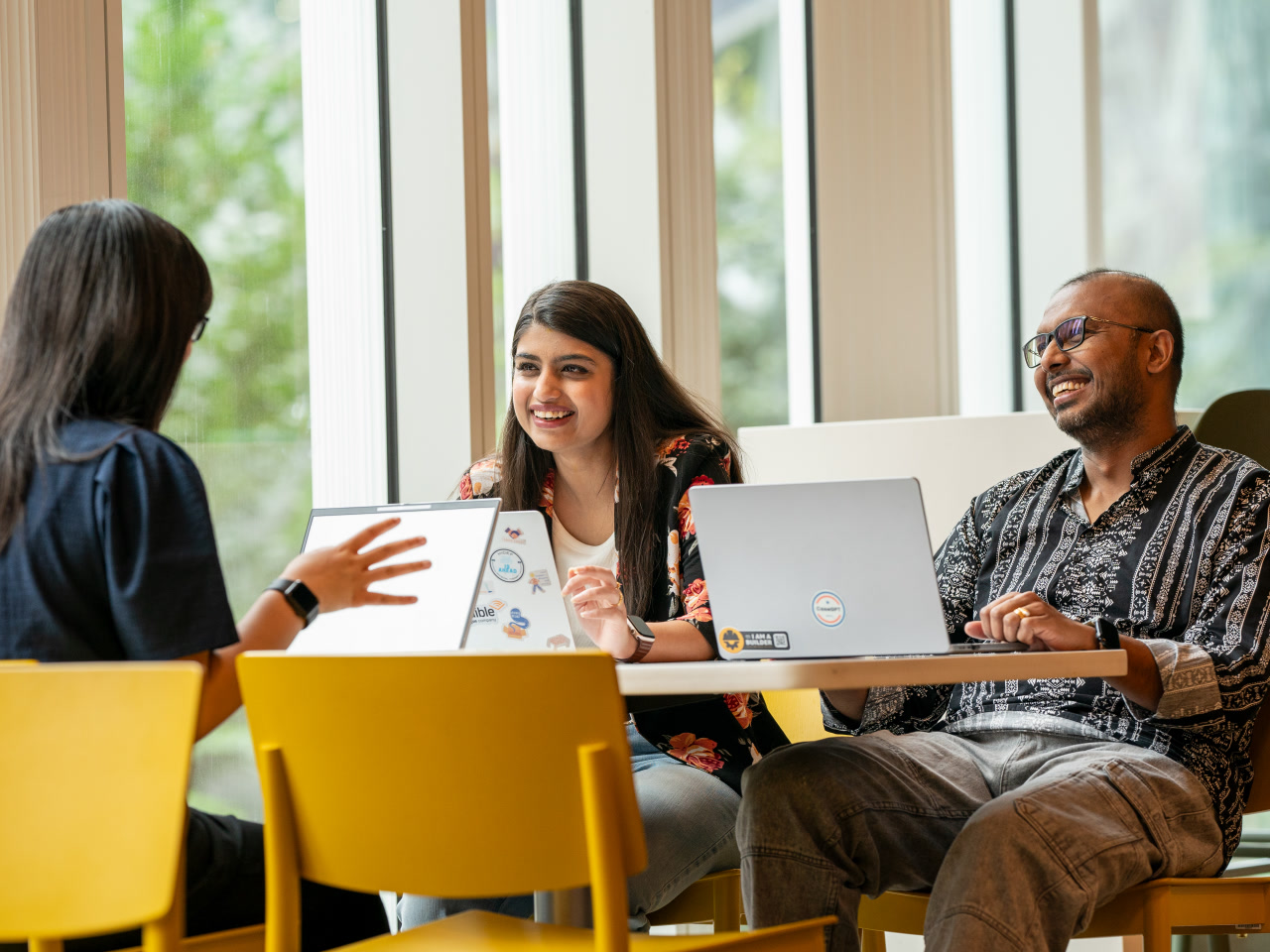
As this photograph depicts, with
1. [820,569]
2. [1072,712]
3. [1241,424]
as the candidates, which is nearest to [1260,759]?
[1072,712]

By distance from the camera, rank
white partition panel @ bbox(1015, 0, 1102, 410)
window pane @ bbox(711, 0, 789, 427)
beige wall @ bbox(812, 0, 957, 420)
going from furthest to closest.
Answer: white partition panel @ bbox(1015, 0, 1102, 410) → beige wall @ bbox(812, 0, 957, 420) → window pane @ bbox(711, 0, 789, 427)

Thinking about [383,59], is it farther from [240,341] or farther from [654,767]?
[654,767]

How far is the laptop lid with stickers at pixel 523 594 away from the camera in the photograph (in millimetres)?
2064

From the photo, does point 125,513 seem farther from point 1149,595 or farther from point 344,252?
point 344,252

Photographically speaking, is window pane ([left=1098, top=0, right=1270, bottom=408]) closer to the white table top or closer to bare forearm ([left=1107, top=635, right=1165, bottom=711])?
bare forearm ([left=1107, top=635, right=1165, bottom=711])

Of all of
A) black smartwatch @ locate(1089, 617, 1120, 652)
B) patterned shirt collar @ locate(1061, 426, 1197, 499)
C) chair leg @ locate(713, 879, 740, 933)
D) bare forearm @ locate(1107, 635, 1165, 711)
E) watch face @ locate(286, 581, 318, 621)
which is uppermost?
patterned shirt collar @ locate(1061, 426, 1197, 499)

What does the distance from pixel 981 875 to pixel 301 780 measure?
90cm

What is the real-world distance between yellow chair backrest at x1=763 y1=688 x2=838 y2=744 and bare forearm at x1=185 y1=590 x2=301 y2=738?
1.05 meters

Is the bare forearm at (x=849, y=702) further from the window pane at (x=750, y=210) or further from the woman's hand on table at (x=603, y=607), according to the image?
the window pane at (x=750, y=210)

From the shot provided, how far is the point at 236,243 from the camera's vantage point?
9.59 feet

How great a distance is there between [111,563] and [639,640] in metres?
0.79

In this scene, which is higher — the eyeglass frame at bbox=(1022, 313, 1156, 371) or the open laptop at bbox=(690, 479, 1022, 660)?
the eyeglass frame at bbox=(1022, 313, 1156, 371)

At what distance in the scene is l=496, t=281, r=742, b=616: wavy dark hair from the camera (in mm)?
2525

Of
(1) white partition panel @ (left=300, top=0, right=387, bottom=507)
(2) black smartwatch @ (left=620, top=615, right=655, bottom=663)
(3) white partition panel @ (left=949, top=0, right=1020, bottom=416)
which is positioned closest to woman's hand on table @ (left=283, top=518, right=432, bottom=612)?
(2) black smartwatch @ (left=620, top=615, right=655, bottom=663)
